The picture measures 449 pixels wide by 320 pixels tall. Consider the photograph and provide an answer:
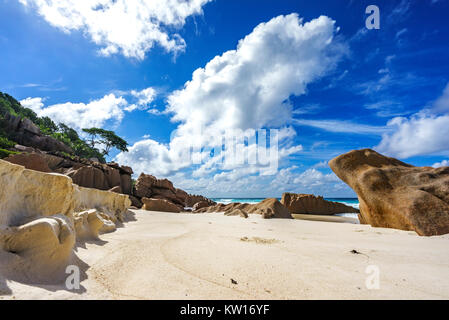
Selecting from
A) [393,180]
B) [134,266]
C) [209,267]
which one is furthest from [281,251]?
[393,180]

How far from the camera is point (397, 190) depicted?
7.87 metres

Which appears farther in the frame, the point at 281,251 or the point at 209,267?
the point at 281,251

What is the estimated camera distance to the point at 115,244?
4016 mm

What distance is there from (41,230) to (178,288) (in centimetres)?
151

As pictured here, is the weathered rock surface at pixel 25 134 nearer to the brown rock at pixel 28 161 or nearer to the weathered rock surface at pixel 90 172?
the weathered rock surface at pixel 90 172

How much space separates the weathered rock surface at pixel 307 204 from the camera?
2652 centimetres

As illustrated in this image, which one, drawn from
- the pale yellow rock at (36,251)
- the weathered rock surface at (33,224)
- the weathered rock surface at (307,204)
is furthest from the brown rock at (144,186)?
the pale yellow rock at (36,251)

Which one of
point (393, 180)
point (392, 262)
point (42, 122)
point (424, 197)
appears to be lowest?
point (392, 262)

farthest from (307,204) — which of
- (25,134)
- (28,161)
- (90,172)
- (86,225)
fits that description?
(25,134)

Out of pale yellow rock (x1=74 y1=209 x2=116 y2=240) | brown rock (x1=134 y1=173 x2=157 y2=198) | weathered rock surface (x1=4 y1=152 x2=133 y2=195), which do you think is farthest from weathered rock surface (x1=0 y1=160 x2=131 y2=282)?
brown rock (x1=134 y1=173 x2=157 y2=198)

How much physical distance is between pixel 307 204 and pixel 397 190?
2010cm

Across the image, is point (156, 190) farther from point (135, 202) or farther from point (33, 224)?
point (33, 224)

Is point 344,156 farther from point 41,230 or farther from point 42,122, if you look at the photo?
point 42,122
